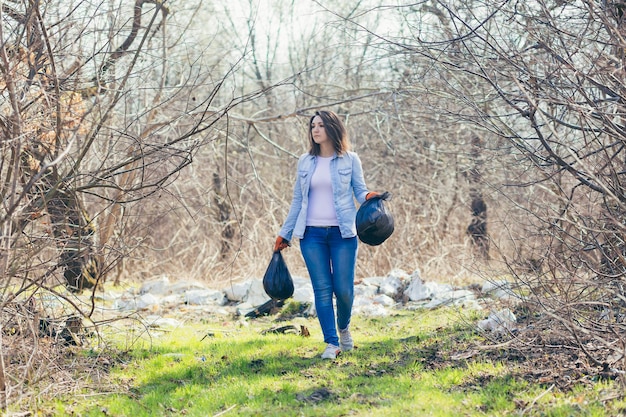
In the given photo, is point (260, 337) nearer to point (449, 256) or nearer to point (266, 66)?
point (449, 256)

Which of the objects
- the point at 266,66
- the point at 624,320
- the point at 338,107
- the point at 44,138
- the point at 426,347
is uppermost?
the point at 266,66

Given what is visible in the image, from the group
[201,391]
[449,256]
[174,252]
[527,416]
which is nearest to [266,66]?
[174,252]

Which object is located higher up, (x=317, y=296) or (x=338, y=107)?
(x=338, y=107)

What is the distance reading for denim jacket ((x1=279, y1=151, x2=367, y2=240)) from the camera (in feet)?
18.2

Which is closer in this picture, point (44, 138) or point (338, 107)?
point (44, 138)

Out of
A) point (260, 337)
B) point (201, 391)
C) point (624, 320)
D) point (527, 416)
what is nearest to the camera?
point (527, 416)

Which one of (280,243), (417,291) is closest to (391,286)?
(417,291)

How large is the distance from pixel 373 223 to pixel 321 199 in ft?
→ 1.58

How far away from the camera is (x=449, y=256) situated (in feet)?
39.5

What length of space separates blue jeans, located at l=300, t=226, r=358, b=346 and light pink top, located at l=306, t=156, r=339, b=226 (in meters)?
0.07

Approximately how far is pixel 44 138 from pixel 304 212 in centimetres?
223

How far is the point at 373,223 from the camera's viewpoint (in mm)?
5512

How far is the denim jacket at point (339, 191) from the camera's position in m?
5.55

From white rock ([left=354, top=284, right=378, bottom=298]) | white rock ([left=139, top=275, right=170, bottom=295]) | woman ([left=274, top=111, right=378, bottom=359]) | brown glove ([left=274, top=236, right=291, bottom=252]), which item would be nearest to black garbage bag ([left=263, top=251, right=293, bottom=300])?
brown glove ([left=274, top=236, right=291, bottom=252])
